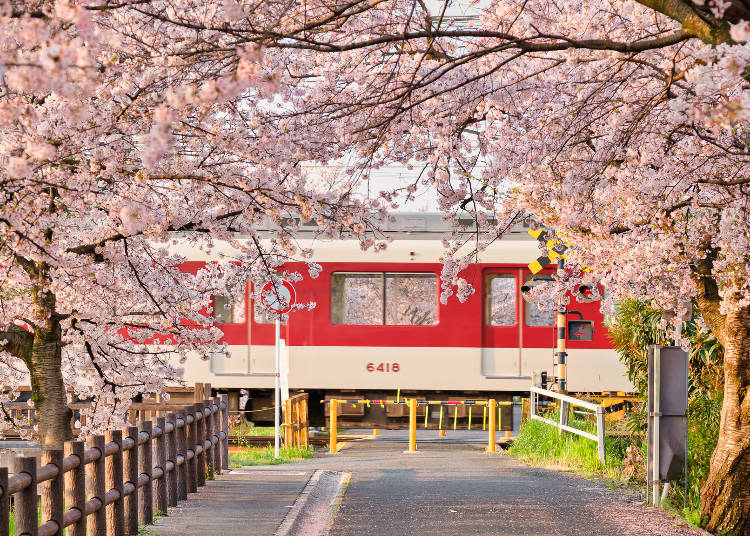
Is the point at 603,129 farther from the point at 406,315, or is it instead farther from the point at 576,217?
the point at 406,315

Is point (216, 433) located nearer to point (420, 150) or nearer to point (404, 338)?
point (420, 150)

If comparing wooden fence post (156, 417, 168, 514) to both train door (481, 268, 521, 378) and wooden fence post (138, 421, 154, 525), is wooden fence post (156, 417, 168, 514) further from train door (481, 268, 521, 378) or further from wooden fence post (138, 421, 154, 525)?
train door (481, 268, 521, 378)

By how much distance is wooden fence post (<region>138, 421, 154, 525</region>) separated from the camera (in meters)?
11.0

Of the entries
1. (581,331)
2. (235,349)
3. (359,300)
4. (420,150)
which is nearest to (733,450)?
(420,150)

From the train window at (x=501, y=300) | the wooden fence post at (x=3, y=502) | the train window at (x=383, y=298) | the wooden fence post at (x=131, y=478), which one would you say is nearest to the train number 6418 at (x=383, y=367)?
the train window at (x=383, y=298)

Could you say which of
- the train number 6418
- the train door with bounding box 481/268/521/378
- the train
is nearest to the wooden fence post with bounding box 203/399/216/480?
the train

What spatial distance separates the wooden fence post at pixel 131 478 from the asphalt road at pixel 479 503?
184cm

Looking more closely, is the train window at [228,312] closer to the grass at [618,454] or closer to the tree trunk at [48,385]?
the grass at [618,454]

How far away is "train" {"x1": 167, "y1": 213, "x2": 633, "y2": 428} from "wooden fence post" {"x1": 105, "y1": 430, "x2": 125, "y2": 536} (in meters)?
10.6

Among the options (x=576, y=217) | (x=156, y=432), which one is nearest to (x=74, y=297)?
(x=156, y=432)

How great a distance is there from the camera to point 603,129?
11766 millimetres

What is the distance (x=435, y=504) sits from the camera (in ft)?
41.1

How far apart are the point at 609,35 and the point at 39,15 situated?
259 inches

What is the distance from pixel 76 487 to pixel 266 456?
9.32 metres
